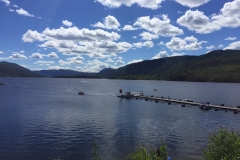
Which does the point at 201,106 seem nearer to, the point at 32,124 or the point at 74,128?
the point at 74,128

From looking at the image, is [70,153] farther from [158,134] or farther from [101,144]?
[158,134]

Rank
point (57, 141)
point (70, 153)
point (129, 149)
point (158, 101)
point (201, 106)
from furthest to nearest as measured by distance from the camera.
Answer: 1. point (158, 101)
2. point (201, 106)
3. point (57, 141)
4. point (129, 149)
5. point (70, 153)

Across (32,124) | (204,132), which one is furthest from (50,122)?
(204,132)

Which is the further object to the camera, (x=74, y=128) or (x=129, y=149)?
(x=74, y=128)

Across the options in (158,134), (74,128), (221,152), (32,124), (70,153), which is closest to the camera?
(221,152)

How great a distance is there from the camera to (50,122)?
58719mm

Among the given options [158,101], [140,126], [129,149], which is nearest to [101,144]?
[129,149]

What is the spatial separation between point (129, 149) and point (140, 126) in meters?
17.3

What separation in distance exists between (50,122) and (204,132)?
39.3 metres

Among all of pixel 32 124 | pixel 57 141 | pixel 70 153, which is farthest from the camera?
pixel 32 124

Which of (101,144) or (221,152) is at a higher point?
(221,152)

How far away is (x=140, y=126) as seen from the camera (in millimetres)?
56188

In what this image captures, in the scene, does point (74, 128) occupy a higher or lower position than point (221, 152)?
lower

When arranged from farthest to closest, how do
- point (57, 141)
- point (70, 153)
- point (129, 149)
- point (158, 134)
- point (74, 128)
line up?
point (74, 128) < point (158, 134) < point (57, 141) < point (129, 149) < point (70, 153)
